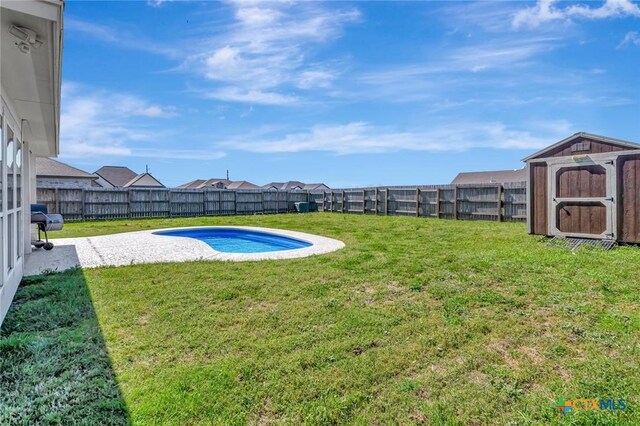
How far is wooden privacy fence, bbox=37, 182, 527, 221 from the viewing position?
1377 centimetres

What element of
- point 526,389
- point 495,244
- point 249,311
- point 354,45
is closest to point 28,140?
point 249,311

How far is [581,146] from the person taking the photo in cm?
755

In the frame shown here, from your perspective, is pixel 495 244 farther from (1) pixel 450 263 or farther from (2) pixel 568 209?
(1) pixel 450 263

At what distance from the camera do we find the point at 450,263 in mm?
5566

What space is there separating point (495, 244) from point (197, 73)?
11.4m

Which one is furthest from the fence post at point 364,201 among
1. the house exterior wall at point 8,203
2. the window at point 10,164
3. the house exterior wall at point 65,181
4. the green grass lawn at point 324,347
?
the house exterior wall at point 65,181

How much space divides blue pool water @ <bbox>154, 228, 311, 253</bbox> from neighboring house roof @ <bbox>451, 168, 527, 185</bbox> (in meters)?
27.2

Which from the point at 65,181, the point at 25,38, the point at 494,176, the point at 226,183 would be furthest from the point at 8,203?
the point at 226,183

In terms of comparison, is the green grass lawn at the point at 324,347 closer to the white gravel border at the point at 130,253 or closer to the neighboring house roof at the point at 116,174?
the white gravel border at the point at 130,253

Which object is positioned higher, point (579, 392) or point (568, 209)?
point (568, 209)

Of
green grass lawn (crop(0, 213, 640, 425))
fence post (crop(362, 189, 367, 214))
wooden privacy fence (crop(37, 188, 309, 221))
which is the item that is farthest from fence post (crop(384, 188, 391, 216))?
green grass lawn (crop(0, 213, 640, 425))

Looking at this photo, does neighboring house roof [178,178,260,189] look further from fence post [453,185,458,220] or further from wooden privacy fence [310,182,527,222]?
fence post [453,185,458,220]

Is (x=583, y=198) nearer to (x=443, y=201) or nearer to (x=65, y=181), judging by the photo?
(x=443, y=201)

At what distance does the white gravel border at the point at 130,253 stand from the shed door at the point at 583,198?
5222 millimetres
